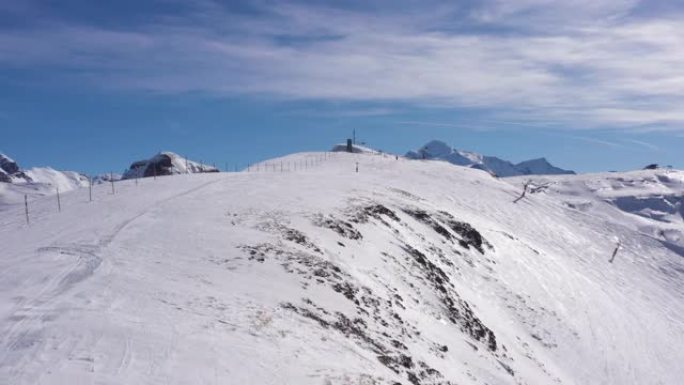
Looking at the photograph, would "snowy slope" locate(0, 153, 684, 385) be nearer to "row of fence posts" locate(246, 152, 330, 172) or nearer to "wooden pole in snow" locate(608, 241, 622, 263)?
"wooden pole in snow" locate(608, 241, 622, 263)

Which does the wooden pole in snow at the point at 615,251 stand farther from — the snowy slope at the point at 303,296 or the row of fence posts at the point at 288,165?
the row of fence posts at the point at 288,165

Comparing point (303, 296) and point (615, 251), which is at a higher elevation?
point (303, 296)

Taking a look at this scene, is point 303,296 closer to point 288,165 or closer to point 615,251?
point 615,251

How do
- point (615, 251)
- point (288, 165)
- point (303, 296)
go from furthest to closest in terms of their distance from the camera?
point (288, 165), point (615, 251), point (303, 296)

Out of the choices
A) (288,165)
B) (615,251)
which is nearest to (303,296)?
(615,251)

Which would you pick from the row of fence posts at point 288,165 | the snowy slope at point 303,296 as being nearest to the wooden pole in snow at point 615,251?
the snowy slope at point 303,296

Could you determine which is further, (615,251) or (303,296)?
(615,251)

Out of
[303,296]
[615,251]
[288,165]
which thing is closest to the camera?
[303,296]

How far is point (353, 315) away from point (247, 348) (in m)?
5.86

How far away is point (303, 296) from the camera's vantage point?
65.1ft

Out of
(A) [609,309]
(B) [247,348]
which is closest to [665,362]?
(A) [609,309]

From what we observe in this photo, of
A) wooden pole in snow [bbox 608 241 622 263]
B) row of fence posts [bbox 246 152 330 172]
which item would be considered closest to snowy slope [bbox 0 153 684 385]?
wooden pole in snow [bbox 608 241 622 263]

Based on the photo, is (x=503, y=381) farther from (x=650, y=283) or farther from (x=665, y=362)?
(x=650, y=283)

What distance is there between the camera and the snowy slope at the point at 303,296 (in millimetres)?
14289
